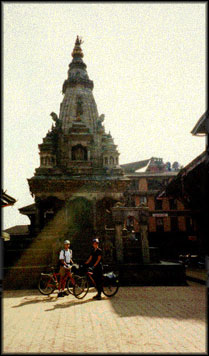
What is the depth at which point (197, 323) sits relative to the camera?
618cm

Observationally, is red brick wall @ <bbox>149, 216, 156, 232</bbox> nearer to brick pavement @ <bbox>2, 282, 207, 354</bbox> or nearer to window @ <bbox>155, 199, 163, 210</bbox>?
window @ <bbox>155, 199, 163, 210</bbox>

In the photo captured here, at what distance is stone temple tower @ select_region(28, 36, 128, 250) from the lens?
24219 mm

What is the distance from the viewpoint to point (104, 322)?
631cm

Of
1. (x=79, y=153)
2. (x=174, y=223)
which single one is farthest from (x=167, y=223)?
(x=79, y=153)

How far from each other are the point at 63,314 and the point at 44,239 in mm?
11379

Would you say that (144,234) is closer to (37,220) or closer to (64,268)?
(64,268)

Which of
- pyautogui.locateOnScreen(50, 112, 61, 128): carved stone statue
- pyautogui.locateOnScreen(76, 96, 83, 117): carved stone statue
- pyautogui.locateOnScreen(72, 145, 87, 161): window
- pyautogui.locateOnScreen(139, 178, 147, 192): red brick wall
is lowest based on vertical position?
pyautogui.locateOnScreen(139, 178, 147, 192): red brick wall

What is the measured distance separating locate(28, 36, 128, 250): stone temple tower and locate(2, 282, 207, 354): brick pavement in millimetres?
14588

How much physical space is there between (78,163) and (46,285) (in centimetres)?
1739

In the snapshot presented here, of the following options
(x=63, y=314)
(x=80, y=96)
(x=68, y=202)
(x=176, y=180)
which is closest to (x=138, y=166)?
(x=80, y=96)

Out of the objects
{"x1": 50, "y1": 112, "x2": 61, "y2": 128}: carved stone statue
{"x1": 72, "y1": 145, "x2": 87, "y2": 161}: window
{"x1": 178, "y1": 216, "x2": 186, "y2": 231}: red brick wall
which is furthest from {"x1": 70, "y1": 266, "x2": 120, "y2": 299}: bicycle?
{"x1": 178, "y1": 216, "x2": 186, "y2": 231}: red brick wall

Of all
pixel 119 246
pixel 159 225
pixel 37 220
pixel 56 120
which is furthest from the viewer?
pixel 159 225

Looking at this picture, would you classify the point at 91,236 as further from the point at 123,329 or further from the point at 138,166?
the point at 138,166

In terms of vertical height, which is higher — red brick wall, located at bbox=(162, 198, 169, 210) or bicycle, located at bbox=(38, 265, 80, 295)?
red brick wall, located at bbox=(162, 198, 169, 210)
